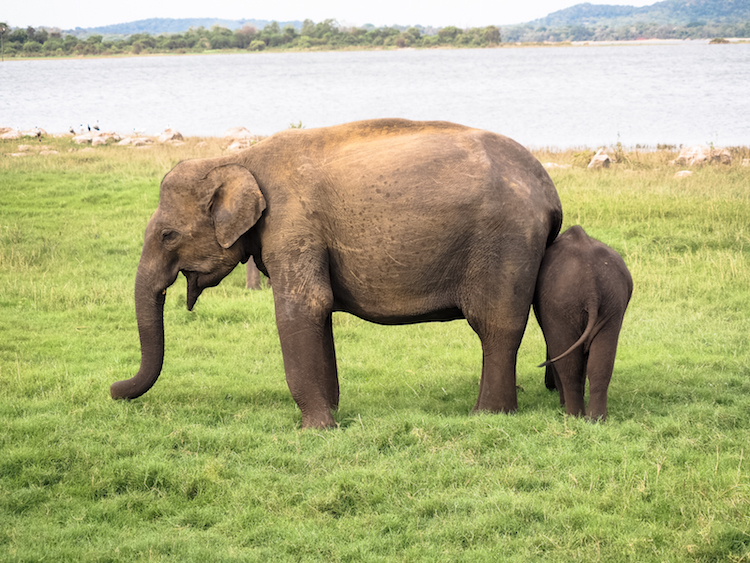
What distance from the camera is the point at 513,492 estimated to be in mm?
5891

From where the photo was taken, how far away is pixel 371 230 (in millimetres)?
7359

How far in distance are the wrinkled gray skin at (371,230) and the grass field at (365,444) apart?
0.95 metres

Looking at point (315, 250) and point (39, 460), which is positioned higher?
point (315, 250)

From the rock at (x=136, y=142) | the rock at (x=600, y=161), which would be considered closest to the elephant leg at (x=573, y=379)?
the rock at (x=600, y=161)

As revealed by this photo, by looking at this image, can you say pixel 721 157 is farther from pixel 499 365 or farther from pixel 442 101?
pixel 442 101

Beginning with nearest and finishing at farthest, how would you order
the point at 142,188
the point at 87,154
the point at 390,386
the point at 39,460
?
the point at 39,460, the point at 390,386, the point at 142,188, the point at 87,154

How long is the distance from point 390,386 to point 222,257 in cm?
249

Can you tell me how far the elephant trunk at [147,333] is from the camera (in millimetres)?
8031

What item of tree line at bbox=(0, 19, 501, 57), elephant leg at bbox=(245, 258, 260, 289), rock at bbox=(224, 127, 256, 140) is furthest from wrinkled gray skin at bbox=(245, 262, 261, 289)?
tree line at bbox=(0, 19, 501, 57)

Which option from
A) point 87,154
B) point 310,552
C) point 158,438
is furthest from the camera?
point 87,154

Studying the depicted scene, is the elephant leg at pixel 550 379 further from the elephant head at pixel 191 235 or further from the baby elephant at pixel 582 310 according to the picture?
the elephant head at pixel 191 235

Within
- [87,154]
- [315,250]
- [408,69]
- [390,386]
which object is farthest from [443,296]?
[408,69]

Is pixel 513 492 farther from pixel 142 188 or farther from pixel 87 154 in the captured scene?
pixel 87 154

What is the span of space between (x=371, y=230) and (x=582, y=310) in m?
1.99
